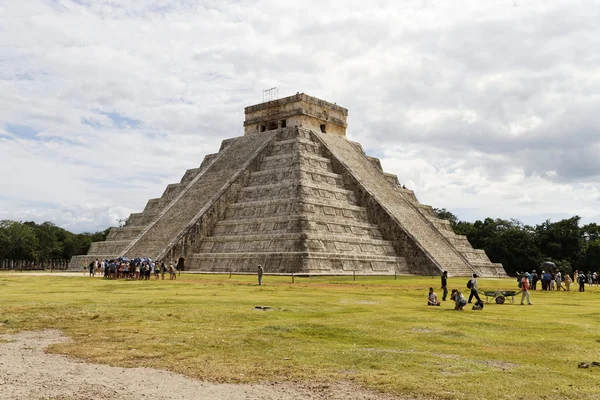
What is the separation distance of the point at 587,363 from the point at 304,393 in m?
4.98

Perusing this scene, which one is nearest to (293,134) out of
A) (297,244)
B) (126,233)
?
(297,244)

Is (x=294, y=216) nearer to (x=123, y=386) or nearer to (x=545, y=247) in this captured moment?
(x=123, y=386)

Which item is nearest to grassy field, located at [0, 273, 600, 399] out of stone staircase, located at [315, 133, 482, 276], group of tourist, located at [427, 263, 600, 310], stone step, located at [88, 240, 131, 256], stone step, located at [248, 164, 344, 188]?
group of tourist, located at [427, 263, 600, 310]

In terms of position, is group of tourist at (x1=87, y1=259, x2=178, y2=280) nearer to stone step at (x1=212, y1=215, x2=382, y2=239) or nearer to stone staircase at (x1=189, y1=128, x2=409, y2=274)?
stone staircase at (x1=189, y1=128, x2=409, y2=274)

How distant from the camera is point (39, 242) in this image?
75.9 metres

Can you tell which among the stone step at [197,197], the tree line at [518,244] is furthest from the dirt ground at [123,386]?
the tree line at [518,244]

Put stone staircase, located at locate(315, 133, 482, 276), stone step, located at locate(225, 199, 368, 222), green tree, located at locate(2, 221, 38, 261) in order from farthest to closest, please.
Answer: green tree, located at locate(2, 221, 38, 261) < stone staircase, located at locate(315, 133, 482, 276) < stone step, located at locate(225, 199, 368, 222)

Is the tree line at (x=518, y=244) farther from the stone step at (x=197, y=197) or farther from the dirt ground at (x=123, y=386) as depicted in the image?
the dirt ground at (x=123, y=386)

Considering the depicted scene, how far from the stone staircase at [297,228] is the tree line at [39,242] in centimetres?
3718

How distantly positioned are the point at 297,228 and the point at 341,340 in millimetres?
24792

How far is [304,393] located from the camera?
791cm

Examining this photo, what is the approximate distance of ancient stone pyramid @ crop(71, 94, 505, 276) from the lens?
121ft

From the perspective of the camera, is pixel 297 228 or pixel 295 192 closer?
pixel 297 228

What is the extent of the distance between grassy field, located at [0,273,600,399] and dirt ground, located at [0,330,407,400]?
40 cm
